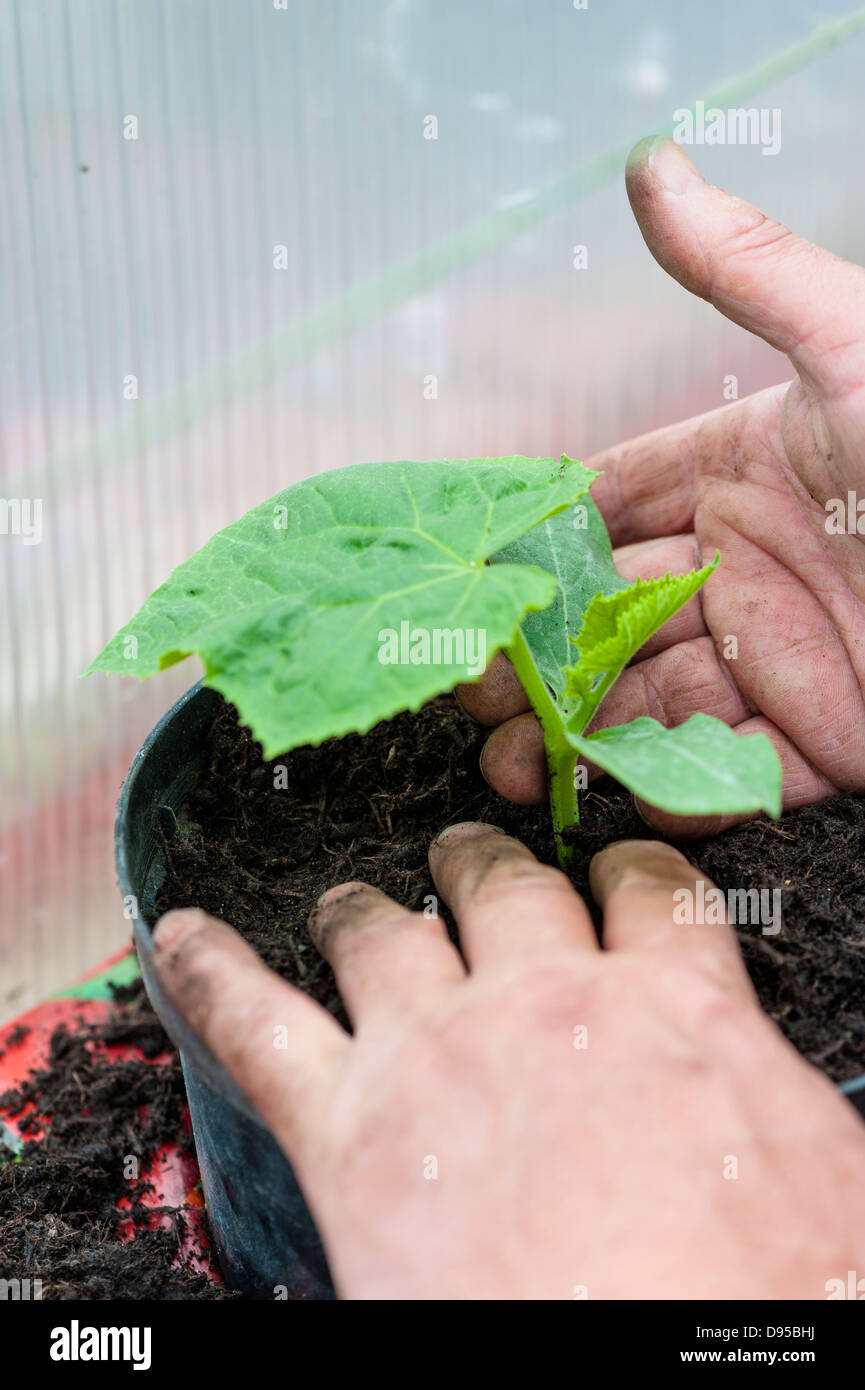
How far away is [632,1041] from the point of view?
909 mm

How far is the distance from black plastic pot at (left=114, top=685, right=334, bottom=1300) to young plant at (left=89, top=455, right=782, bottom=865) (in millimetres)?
235

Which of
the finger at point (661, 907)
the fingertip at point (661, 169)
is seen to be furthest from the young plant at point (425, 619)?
the fingertip at point (661, 169)

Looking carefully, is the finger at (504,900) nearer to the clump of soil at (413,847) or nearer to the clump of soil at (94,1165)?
the clump of soil at (413,847)

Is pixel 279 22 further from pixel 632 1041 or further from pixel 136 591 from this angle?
pixel 632 1041

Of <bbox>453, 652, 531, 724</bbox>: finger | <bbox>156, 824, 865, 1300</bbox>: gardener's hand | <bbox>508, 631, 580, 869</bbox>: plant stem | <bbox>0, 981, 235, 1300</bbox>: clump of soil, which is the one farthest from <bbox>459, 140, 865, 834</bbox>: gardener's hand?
<bbox>0, 981, 235, 1300</bbox>: clump of soil

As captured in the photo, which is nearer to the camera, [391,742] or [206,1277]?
[206,1277]

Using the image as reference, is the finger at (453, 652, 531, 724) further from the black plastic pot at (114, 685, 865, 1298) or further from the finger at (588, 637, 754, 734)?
the black plastic pot at (114, 685, 865, 1298)

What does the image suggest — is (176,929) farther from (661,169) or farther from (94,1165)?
(661,169)

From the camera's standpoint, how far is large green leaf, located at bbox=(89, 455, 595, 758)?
96 centimetres

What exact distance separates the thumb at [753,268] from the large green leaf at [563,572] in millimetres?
358

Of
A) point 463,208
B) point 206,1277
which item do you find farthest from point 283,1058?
point 463,208

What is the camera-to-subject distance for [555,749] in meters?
1.22

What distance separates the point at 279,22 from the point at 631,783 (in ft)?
5.96
